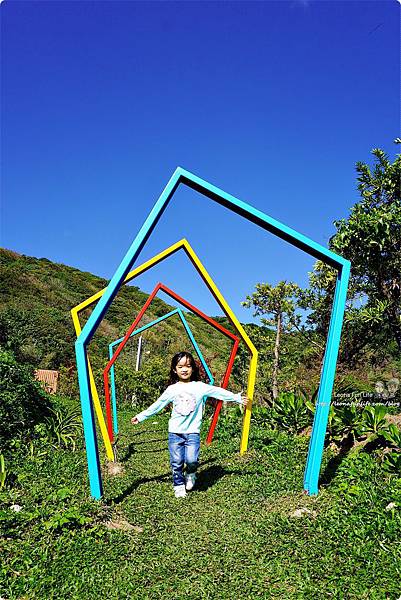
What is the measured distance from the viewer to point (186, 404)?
5.58 m

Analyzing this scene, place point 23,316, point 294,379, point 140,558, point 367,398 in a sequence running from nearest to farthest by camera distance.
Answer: point 140,558
point 367,398
point 294,379
point 23,316

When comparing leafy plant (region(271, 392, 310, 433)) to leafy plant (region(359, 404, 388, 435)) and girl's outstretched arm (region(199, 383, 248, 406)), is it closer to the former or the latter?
leafy plant (region(359, 404, 388, 435))

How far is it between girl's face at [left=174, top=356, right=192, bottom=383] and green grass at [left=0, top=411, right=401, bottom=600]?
125 centimetres

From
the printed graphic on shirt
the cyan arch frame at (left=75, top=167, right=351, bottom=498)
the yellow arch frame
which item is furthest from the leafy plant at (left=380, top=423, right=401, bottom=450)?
the printed graphic on shirt

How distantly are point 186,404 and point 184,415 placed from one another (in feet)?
0.42

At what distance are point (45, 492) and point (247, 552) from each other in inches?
78.9

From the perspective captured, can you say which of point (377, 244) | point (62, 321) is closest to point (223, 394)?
point (377, 244)

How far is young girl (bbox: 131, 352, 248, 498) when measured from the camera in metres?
5.39

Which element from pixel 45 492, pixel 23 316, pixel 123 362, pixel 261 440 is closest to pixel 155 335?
pixel 123 362

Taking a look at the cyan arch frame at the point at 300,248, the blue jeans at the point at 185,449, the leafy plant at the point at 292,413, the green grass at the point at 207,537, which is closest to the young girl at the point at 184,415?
the blue jeans at the point at 185,449

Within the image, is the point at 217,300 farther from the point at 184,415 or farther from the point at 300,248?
the point at 300,248

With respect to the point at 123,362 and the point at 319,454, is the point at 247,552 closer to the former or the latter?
the point at 319,454

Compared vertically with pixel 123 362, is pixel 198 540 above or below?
below

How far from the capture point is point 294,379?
15.3 meters
